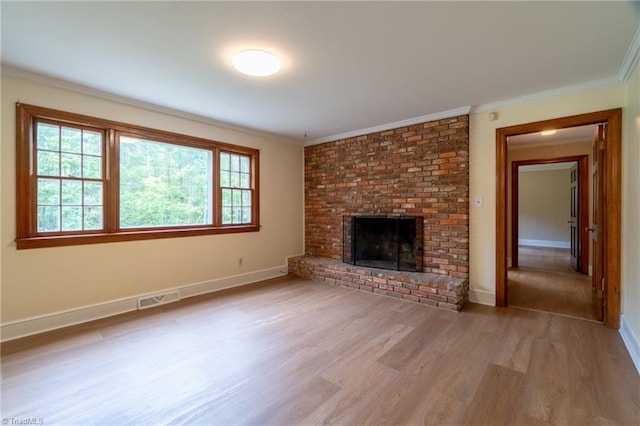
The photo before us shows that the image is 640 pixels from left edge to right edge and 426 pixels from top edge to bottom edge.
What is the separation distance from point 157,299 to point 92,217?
121 centimetres

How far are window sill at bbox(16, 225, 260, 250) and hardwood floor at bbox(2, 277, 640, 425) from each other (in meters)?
0.87

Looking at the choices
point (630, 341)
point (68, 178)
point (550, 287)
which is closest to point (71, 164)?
point (68, 178)

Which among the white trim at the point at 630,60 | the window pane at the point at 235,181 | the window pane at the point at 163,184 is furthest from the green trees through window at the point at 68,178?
the white trim at the point at 630,60

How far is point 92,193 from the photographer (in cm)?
315

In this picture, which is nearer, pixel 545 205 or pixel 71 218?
pixel 71 218

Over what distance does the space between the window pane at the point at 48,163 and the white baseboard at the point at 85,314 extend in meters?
1.41

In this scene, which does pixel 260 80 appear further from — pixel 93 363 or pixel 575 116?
pixel 575 116

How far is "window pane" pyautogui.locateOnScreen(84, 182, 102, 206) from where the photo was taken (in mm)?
3115

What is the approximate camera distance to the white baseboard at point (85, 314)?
2666 mm

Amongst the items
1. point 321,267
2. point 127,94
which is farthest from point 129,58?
point 321,267

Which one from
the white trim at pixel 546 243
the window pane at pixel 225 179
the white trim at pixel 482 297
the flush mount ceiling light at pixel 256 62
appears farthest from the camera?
the white trim at pixel 546 243

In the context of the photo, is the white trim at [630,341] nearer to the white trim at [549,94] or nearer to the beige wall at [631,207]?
the beige wall at [631,207]

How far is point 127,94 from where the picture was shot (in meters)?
3.17

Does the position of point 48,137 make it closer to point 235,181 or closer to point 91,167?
point 91,167
